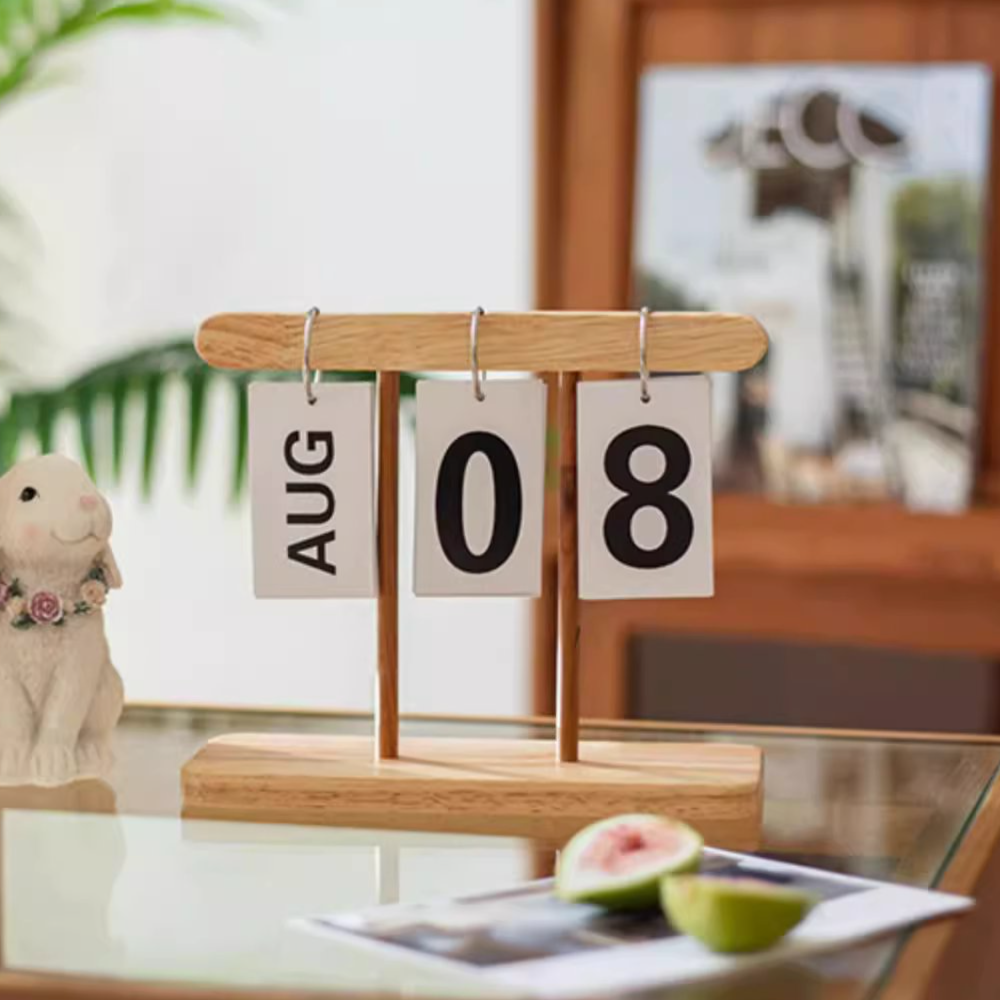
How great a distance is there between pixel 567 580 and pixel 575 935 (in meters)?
0.33

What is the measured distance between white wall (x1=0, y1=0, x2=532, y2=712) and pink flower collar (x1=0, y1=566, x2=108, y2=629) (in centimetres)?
187

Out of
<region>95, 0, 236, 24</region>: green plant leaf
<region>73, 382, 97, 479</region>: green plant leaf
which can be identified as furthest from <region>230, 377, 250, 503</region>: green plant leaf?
<region>95, 0, 236, 24</region>: green plant leaf

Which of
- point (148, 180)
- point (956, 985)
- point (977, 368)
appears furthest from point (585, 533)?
point (148, 180)

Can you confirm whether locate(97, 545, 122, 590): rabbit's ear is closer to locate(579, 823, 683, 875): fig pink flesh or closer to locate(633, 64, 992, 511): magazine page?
locate(579, 823, 683, 875): fig pink flesh

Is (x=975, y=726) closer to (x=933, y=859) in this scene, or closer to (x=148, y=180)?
(x=148, y=180)

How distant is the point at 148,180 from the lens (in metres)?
3.22

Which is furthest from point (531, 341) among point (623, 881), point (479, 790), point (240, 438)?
point (240, 438)

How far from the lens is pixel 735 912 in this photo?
2.65 feet

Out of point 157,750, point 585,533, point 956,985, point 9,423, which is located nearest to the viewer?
point 956,985

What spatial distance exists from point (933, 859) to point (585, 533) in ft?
0.91

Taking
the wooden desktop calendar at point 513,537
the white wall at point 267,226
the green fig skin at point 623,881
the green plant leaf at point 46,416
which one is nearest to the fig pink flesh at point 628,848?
the green fig skin at point 623,881

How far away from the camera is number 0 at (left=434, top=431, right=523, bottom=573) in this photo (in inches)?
44.8

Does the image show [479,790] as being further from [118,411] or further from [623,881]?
[118,411]

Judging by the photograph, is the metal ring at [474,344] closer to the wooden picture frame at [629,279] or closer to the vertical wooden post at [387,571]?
the vertical wooden post at [387,571]
